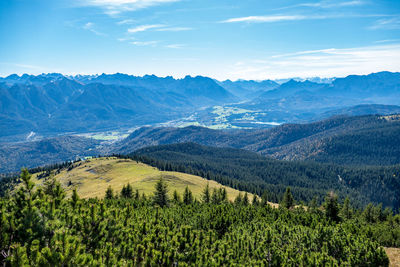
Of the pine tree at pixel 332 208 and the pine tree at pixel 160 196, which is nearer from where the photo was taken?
the pine tree at pixel 332 208

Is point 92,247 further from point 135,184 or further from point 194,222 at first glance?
point 135,184

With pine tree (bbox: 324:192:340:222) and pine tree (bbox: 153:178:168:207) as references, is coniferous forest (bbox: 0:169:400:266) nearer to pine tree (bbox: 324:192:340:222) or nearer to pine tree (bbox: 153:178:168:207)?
pine tree (bbox: 324:192:340:222)

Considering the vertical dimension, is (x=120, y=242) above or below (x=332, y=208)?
above

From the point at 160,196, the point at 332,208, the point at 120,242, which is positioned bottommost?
the point at 160,196

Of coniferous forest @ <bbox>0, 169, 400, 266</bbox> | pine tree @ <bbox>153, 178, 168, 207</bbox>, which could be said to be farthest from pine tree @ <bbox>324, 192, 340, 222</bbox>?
pine tree @ <bbox>153, 178, 168, 207</bbox>

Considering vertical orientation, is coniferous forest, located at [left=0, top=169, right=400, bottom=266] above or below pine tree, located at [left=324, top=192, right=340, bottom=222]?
above

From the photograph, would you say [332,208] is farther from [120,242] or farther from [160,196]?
[120,242]

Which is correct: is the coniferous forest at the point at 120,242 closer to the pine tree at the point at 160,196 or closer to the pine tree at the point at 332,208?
the pine tree at the point at 332,208

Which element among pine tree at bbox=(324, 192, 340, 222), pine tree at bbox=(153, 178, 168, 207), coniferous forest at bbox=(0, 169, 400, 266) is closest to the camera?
coniferous forest at bbox=(0, 169, 400, 266)

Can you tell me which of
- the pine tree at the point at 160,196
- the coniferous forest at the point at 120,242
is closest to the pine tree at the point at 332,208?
the coniferous forest at the point at 120,242

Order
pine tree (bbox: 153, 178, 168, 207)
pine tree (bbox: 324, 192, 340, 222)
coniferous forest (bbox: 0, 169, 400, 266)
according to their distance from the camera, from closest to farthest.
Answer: coniferous forest (bbox: 0, 169, 400, 266), pine tree (bbox: 324, 192, 340, 222), pine tree (bbox: 153, 178, 168, 207)

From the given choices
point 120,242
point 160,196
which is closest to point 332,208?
point 160,196
